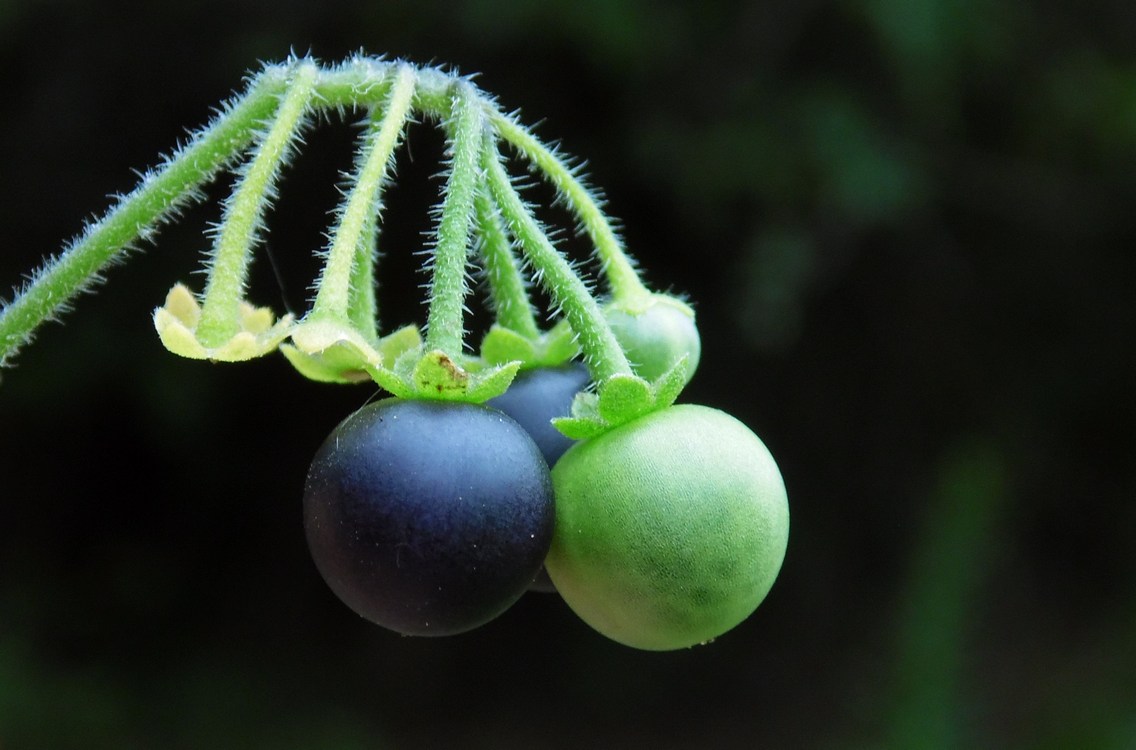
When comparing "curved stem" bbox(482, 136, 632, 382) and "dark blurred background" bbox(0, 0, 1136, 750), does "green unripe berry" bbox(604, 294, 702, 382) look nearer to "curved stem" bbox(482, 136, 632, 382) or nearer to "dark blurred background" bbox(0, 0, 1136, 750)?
"curved stem" bbox(482, 136, 632, 382)

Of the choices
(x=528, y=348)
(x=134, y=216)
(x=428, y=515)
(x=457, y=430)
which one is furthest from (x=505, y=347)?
(x=134, y=216)

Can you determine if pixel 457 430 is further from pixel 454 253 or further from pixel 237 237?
pixel 237 237

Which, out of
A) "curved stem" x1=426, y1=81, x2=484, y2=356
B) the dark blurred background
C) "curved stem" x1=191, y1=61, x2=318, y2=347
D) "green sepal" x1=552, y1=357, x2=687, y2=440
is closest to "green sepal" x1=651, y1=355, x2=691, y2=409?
"green sepal" x1=552, y1=357, x2=687, y2=440

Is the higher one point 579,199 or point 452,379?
point 579,199

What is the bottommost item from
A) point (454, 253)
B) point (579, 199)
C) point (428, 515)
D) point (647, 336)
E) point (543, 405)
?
point (428, 515)

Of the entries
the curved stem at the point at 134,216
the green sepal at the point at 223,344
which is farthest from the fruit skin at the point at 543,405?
the curved stem at the point at 134,216

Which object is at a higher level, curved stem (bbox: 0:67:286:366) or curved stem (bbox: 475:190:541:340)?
curved stem (bbox: 475:190:541:340)

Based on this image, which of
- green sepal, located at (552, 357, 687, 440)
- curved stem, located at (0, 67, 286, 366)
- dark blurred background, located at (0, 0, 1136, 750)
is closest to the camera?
green sepal, located at (552, 357, 687, 440)
